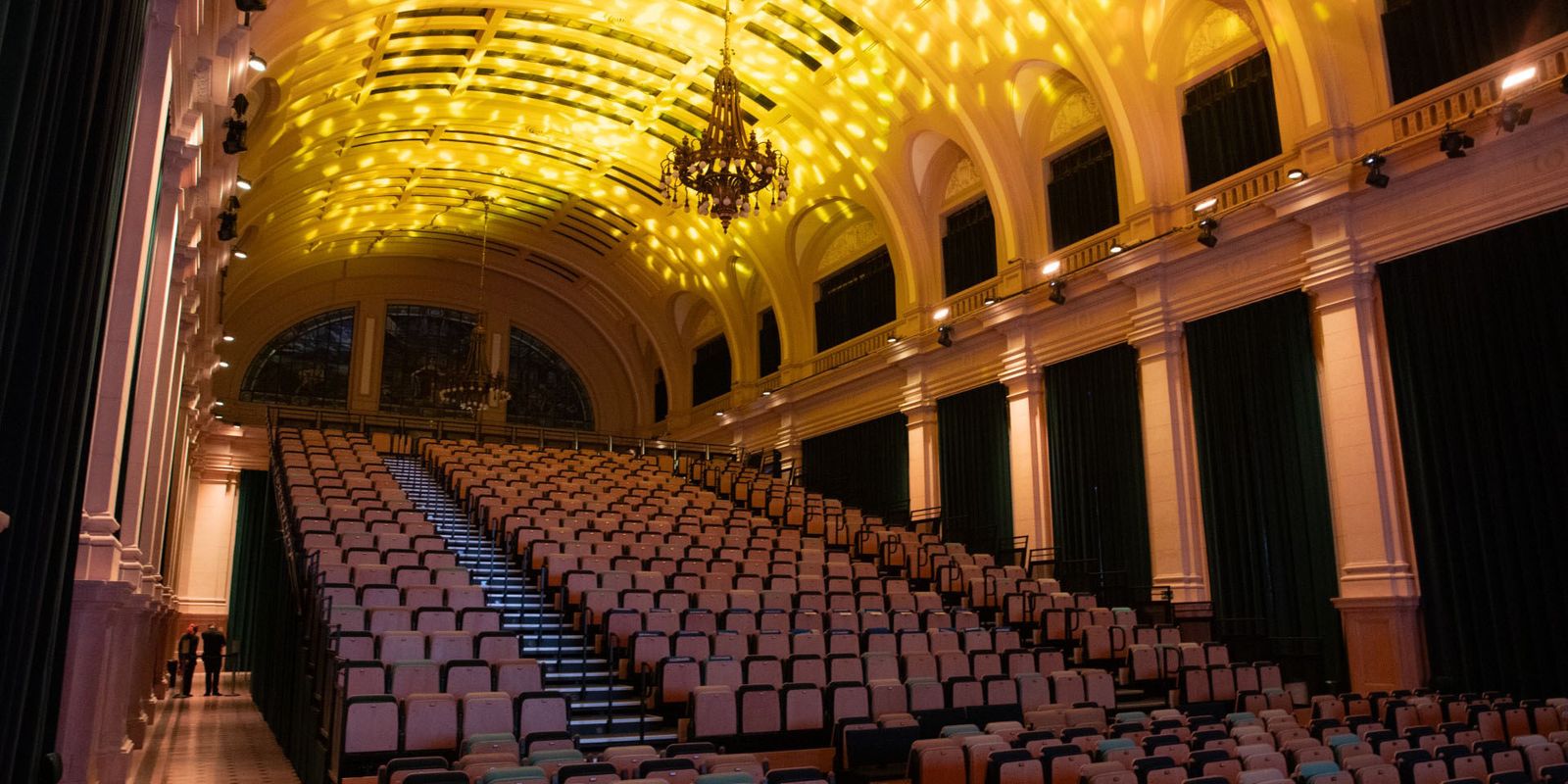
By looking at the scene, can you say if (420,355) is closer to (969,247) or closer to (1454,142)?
(969,247)

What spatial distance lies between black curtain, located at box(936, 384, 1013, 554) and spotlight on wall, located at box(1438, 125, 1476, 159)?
→ 6902 millimetres

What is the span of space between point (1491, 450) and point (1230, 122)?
16.5 ft

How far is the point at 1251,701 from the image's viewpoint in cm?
828

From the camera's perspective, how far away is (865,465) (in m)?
18.8

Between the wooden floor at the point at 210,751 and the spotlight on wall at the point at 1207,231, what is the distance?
35.2ft

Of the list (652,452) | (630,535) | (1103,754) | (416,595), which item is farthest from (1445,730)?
(652,452)

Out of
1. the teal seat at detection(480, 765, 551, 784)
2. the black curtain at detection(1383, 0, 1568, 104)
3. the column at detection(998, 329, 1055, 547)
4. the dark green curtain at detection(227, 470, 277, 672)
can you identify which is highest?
the black curtain at detection(1383, 0, 1568, 104)

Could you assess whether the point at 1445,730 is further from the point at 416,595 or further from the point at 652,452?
the point at 652,452

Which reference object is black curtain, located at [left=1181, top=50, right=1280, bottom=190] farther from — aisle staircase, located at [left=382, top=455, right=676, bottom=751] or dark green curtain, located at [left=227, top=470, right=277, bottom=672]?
dark green curtain, located at [left=227, top=470, right=277, bottom=672]

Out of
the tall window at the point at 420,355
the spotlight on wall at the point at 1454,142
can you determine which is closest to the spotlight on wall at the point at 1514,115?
Result: the spotlight on wall at the point at 1454,142

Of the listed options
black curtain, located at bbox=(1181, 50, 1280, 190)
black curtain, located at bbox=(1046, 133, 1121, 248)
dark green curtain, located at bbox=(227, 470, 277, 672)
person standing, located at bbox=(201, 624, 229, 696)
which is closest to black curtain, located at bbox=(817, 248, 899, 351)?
black curtain, located at bbox=(1046, 133, 1121, 248)

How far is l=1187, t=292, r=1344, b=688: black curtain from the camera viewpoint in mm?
11008

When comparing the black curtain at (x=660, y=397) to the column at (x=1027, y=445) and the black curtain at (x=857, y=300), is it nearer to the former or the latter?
the black curtain at (x=857, y=300)

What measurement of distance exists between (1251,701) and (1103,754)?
11.9ft
